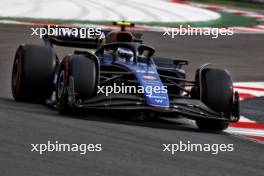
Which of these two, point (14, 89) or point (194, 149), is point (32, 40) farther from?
point (194, 149)

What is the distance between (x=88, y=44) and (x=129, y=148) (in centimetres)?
421

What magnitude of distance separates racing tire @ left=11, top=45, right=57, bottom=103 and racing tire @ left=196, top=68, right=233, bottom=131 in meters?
1.76

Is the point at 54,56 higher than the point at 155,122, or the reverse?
the point at 54,56

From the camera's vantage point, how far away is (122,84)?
31.9 feet

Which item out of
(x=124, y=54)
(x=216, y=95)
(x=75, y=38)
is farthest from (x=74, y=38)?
(x=216, y=95)

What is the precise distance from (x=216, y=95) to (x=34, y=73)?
208cm

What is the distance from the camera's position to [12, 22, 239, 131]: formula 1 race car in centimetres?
919

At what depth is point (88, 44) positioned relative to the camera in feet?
38.1

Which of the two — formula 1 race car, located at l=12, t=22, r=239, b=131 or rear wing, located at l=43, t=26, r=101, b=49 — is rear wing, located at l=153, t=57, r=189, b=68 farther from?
rear wing, located at l=43, t=26, r=101, b=49

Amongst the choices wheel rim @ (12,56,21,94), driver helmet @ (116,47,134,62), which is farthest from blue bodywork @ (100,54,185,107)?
wheel rim @ (12,56,21,94)

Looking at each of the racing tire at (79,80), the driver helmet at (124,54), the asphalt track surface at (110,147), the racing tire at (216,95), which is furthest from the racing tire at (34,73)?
the racing tire at (216,95)

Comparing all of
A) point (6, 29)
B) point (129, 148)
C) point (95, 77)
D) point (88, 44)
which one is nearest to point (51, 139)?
point (129, 148)

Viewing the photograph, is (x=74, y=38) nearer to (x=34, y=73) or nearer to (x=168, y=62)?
(x=34, y=73)

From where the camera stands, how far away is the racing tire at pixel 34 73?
10.3 m
